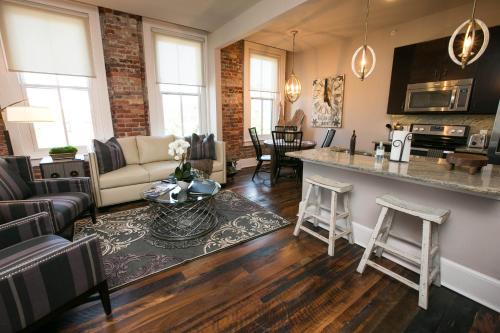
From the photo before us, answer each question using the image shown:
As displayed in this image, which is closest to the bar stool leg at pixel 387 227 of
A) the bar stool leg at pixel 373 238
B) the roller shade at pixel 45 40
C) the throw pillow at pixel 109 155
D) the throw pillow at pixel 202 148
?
the bar stool leg at pixel 373 238

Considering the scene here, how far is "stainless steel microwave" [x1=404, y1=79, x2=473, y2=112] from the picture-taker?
3.00 m

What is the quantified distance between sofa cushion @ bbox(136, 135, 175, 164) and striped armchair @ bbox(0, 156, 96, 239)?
1.29 meters

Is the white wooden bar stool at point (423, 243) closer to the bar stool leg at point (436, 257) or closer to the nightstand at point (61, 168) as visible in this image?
the bar stool leg at point (436, 257)

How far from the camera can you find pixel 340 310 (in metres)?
1.51

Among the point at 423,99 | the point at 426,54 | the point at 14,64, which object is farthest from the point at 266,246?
the point at 14,64

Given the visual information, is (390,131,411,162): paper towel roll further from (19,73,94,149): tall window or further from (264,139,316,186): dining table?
(19,73,94,149): tall window

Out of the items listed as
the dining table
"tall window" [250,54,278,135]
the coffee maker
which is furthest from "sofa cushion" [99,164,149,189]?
the coffee maker

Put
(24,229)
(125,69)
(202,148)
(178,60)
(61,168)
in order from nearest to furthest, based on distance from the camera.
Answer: (24,229)
(61,168)
(125,69)
(202,148)
(178,60)

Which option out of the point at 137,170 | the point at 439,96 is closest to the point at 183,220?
the point at 137,170

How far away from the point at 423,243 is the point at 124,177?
3347 mm

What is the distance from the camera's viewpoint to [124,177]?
10.1 feet

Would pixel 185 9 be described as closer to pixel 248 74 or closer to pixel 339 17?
pixel 248 74

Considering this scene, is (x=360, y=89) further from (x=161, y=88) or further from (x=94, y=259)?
(x=94, y=259)

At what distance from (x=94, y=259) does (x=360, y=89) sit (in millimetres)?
4844
